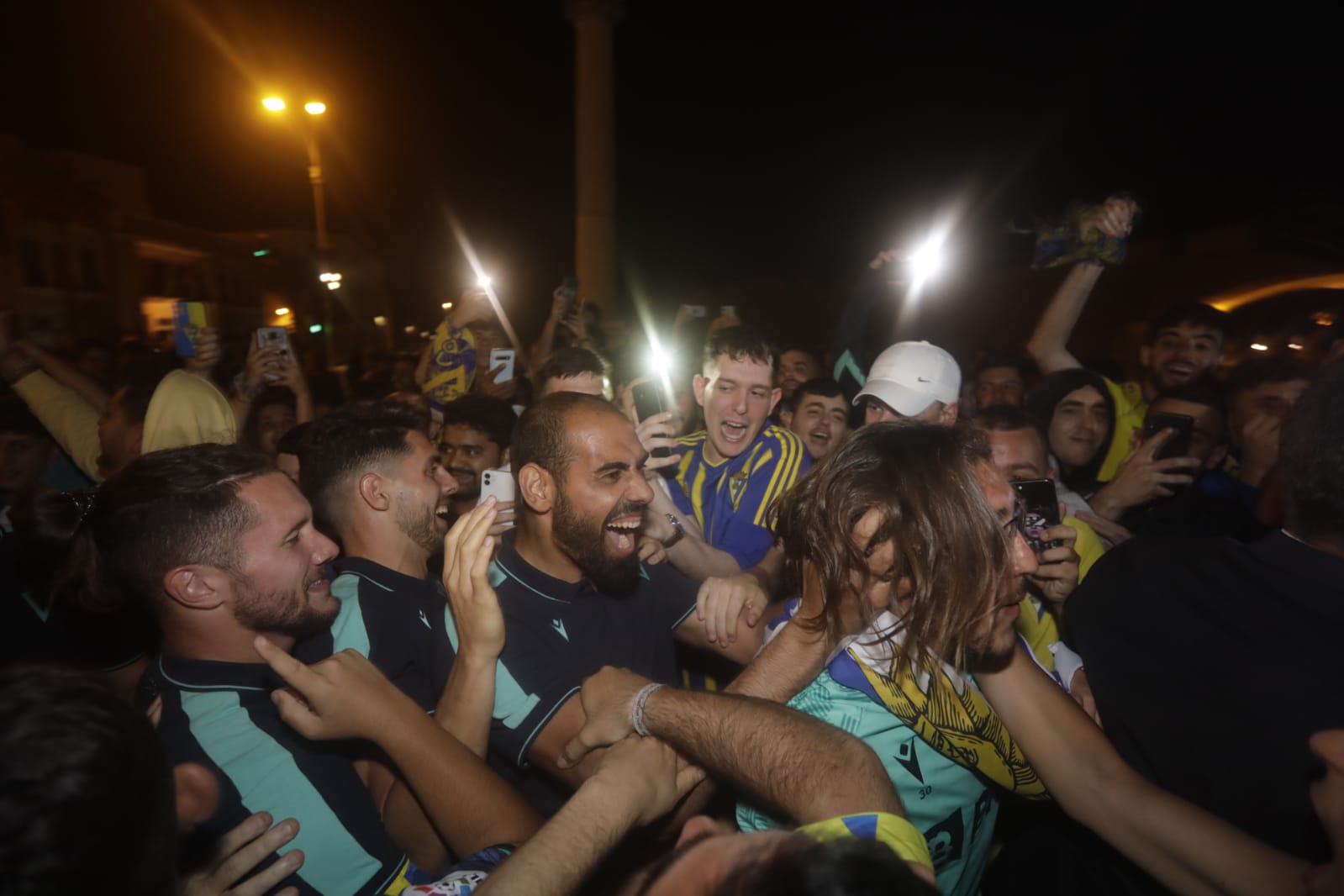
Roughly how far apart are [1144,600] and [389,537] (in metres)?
2.74

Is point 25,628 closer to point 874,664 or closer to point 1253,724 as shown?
point 874,664

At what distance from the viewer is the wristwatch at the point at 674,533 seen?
3.64 metres

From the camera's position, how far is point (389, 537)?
9.82 feet

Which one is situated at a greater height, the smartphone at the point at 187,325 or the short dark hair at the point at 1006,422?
the smartphone at the point at 187,325

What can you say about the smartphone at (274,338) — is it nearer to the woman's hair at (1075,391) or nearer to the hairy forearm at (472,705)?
the hairy forearm at (472,705)

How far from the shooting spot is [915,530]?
1.68m

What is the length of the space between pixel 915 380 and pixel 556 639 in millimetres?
2552

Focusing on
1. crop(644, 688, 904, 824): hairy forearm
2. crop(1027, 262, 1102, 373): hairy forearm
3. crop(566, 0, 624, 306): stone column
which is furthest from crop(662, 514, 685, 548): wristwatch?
Result: crop(566, 0, 624, 306): stone column

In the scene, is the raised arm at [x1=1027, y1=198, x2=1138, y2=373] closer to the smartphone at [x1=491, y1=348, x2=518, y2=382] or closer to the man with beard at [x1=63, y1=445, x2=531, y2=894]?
the smartphone at [x1=491, y1=348, x2=518, y2=382]

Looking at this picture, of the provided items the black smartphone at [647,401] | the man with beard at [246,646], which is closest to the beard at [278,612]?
the man with beard at [246,646]

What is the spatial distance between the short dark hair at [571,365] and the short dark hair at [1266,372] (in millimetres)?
3816

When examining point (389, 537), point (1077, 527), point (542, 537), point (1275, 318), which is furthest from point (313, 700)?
point (1275, 318)

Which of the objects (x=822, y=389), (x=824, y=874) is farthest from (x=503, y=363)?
(x=824, y=874)

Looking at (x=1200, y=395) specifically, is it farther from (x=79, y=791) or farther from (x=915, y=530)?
(x=79, y=791)
